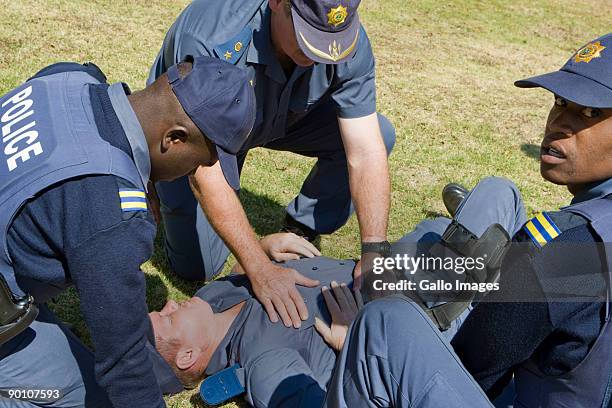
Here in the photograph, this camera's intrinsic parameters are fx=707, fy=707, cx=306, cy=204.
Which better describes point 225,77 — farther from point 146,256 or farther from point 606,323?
point 606,323

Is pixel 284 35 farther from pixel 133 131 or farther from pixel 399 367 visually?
pixel 399 367

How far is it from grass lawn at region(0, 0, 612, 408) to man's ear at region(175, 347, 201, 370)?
258 mm

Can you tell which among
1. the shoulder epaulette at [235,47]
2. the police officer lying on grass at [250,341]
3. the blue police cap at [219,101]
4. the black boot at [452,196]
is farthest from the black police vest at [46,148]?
the black boot at [452,196]

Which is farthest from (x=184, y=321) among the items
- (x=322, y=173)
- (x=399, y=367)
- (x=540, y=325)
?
(x=540, y=325)

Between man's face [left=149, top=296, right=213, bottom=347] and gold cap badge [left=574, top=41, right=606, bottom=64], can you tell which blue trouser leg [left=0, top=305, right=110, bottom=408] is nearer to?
man's face [left=149, top=296, right=213, bottom=347]

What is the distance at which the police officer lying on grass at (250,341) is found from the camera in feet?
9.37

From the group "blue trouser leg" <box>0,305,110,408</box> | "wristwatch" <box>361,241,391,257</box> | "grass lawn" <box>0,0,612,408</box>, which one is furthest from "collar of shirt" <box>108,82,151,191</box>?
"wristwatch" <box>361,241,391,257</box>

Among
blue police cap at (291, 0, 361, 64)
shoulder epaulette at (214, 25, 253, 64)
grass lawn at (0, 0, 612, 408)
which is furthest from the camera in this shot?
grass lawn at (0, 0, 612, 408)

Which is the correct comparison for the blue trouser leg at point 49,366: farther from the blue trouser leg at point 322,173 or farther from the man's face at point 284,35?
the blue trouser leg at point 322,173

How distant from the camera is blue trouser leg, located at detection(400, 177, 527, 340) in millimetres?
3543

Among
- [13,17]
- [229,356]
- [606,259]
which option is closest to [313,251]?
[229,356]

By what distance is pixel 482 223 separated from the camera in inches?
139

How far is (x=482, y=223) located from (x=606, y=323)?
5.43 feet

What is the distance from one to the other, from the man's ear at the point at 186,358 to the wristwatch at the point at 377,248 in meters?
0.98
